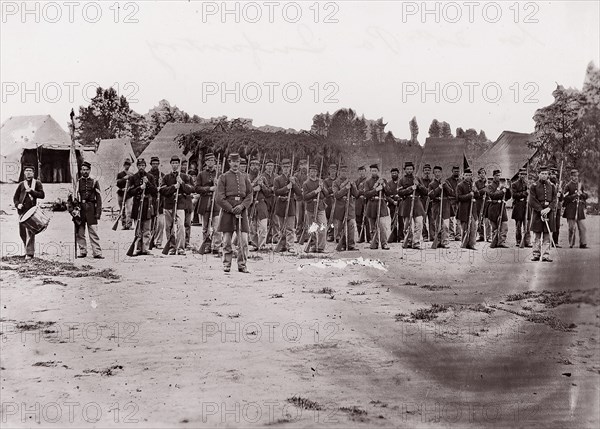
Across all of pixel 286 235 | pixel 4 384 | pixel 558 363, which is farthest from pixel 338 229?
pixel 4 384

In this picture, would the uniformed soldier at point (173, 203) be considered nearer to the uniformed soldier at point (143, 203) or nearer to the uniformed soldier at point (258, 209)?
the uniformed soldier at point (143, 203)

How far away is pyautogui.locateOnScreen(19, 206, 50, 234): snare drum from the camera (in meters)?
4.15

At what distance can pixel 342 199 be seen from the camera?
13.4ft

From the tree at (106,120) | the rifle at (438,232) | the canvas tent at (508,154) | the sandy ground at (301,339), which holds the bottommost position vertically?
the sandy ground at (301,339)

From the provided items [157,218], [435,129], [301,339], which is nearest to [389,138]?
[435,129]

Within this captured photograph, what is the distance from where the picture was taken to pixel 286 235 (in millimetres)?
4008

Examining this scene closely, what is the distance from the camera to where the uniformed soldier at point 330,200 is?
155 inches

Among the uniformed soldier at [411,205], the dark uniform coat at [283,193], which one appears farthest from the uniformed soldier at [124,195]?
the uniformed soldier at [411,205]

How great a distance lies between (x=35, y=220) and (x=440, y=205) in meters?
2.86

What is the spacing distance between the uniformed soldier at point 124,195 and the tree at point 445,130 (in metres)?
2.12

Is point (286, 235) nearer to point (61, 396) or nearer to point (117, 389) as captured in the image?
point (117, 389)

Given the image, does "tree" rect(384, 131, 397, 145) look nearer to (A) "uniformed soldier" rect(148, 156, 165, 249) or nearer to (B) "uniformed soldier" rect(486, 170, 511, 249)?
(B) "uniformed soldier" rect(486, 170, 511, 249)

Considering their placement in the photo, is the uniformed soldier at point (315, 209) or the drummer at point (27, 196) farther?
the drummer at point (27, 196)

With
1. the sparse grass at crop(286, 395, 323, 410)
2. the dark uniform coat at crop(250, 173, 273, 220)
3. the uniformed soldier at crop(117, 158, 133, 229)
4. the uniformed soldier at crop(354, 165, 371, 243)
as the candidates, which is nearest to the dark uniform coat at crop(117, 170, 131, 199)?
the uniformed soldier at crop(117, 158, 133, 229)
